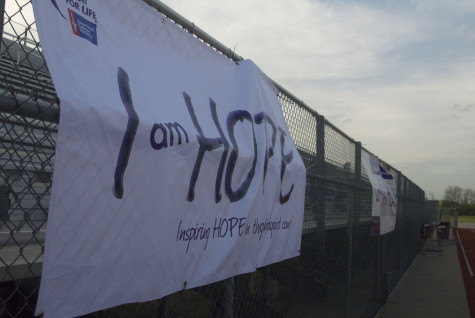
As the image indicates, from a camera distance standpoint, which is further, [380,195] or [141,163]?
[380,195]

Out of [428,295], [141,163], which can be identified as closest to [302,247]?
[141,163]

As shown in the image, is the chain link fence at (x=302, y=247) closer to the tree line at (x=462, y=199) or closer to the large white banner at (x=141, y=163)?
the large white banner at (x=141, y=163)

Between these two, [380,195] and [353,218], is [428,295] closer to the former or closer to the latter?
[380,195]

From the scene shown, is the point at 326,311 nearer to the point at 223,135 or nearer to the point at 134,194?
the point at 223,135

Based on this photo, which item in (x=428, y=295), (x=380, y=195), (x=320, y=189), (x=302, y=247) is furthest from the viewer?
Result: (x=428, y=295)

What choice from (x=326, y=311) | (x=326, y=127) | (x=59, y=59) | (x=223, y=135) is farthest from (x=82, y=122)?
(x=326, y=311)

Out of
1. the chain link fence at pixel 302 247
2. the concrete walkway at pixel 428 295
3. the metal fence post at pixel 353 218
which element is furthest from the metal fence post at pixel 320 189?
the concrete walkway at pixel 428 295

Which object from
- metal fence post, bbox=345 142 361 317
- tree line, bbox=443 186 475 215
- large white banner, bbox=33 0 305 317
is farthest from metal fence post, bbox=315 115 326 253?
tree line, bbox=443 186 475 215

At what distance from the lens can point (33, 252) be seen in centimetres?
484

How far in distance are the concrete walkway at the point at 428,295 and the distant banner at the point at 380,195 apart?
1.40m

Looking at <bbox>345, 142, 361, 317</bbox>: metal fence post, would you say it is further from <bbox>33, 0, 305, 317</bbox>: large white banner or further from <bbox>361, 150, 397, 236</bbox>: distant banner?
<bbox>33, 0, 305, 317</bbox>: large white banner

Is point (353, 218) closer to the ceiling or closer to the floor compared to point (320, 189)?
closer to the floor

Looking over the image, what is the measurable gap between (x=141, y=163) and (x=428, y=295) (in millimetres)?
8403

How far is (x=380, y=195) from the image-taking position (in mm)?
6246
